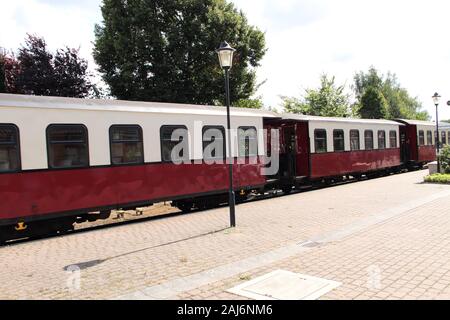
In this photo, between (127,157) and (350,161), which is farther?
(350,161)

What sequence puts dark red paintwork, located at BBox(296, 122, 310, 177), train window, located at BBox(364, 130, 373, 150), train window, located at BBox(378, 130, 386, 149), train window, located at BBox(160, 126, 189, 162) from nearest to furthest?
train window, located at BBox(160, 126, 189, 162) < dark red paintwork, located at BBox(296, 122, 310, 177) < train window, located at BBox(364, 130, 373, 150) < train window, located at BBox(378, 130, 386, 149)

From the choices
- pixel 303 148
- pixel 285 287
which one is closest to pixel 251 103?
pixel 303 148

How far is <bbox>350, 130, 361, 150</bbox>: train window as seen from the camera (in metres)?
20.0

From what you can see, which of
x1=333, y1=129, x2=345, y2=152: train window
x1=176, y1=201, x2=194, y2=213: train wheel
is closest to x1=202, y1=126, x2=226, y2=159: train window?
x1=176, y1=201, x2=194, y2=213: train wheel

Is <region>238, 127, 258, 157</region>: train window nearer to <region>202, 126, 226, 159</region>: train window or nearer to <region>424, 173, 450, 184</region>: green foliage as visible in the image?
<region>202, 126, 226, 159</region>: train window

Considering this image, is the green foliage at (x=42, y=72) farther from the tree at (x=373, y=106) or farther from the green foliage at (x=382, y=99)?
the tree at (x=373, y=106)

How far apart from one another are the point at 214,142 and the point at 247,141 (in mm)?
1618

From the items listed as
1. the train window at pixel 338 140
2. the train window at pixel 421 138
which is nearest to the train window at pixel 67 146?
the train window at pixel 338 140

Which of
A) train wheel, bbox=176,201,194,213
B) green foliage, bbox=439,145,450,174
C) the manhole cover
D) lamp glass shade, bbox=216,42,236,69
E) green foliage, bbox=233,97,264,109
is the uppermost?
green foliage, bbox=233,97,264,109

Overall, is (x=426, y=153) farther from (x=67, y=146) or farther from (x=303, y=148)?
(x=67, y=146)

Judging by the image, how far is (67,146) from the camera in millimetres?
9586

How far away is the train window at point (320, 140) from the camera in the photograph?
17453mm

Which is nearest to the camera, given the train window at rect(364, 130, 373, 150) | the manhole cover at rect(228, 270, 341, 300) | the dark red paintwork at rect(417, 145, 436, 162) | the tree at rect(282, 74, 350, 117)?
the manhole cover at rect(228, 270, 341, 300)

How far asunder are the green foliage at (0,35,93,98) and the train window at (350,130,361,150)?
14.5 metres
